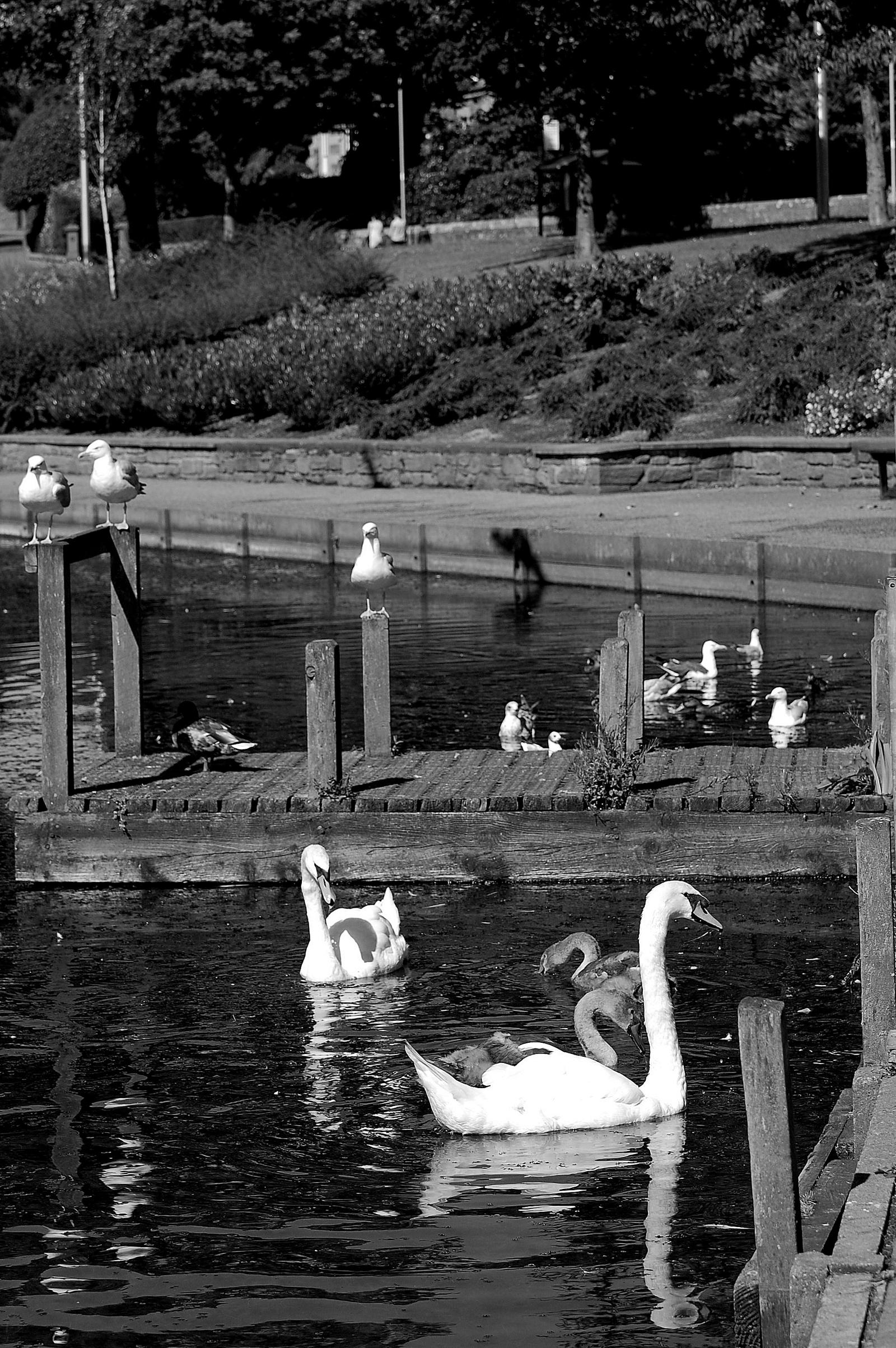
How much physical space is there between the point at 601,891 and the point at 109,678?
337 inches

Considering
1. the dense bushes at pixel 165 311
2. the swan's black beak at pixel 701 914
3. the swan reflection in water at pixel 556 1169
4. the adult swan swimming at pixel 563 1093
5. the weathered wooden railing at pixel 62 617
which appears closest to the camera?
the swan reflection in water at pixel 556 1169

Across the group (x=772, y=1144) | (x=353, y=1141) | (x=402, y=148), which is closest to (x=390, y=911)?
(x=353, y=1141)

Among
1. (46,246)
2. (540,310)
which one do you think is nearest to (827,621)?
(540,310)

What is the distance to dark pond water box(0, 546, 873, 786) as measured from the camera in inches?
619

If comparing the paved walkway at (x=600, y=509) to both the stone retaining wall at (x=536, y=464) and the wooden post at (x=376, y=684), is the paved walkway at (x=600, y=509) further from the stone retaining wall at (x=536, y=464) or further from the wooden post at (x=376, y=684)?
the wooden post at (x=376, y=684)

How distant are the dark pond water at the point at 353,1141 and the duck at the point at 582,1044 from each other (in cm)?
21

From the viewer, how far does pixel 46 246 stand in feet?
234

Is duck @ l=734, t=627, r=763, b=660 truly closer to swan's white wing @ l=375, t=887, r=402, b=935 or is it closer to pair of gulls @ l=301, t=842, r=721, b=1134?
swan's white wing @ l=375, t=887, r=402, b=935

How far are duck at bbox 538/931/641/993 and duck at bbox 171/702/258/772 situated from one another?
11.6 ft

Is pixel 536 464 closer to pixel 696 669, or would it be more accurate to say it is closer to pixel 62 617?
pixel 696 669

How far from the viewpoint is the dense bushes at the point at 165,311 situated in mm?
41125

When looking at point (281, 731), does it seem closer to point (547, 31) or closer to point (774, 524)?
point (774, 524)

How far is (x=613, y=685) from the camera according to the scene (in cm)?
1191

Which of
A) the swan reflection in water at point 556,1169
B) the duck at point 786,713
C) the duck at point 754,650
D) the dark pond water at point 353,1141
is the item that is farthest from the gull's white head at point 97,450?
the swan reflection in water at point 556,1169
